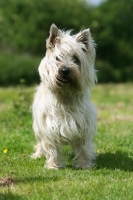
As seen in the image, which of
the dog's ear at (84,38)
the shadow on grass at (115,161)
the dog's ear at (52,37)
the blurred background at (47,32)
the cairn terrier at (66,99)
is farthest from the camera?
the blurred background at (47,32)

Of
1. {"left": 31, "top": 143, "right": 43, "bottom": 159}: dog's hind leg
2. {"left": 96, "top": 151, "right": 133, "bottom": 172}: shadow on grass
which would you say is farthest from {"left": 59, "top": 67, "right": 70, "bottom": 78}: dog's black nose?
{"left": 31, "top": 143, "right": 43, "bottom": 159}: dog's hind leg

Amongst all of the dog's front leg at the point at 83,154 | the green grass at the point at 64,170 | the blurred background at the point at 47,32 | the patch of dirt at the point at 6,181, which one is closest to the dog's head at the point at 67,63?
the dog's front leg at the point at 83,154

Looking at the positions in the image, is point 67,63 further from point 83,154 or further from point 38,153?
point 38,153

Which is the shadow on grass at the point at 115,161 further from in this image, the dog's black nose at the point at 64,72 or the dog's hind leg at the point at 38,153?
the dog's black nose at the point at 64,72

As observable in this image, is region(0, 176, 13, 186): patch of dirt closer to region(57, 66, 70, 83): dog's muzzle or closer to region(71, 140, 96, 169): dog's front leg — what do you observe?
region(71, 140, 96, 169): dog's front leg

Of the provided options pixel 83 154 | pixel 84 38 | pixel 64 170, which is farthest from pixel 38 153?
pixel 84 38

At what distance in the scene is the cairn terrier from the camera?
6.93 metres

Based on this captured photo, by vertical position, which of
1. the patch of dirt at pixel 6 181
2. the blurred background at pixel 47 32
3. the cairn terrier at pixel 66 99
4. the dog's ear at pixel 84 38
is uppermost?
the blurred background at pixel 47 32

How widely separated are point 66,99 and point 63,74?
1.97 ft

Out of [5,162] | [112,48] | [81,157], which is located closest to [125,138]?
[81,157]

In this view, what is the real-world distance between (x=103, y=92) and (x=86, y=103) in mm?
12946

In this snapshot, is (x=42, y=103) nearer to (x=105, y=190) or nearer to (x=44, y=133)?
(x=44, y=133)

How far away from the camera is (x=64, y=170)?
23.1 feet

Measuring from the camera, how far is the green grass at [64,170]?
5770 millimetres
